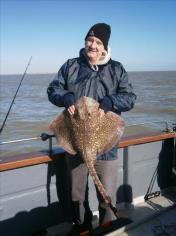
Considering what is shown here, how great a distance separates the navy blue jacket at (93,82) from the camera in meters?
3.01

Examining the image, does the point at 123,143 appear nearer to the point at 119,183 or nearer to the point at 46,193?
the point at 119,183

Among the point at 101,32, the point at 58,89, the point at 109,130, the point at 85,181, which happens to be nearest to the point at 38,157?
the point at 85,181

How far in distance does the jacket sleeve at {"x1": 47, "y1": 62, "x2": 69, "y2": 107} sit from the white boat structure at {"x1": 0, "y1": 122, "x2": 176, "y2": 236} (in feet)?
2.54

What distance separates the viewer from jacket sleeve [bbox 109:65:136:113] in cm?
292

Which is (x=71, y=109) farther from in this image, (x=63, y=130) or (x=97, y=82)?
(x=97, y=82)

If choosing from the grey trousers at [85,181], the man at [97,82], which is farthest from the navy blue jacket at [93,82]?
the grey trousers at [85,181]

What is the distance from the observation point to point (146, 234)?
2947mm

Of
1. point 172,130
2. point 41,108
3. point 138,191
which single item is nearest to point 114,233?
point 138,191

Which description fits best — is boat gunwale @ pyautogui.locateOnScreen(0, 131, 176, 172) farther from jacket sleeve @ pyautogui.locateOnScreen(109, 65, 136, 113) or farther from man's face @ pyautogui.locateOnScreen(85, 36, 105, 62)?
man's face @ pyautogui.locateOnScreen(85, 36, 105, 62)

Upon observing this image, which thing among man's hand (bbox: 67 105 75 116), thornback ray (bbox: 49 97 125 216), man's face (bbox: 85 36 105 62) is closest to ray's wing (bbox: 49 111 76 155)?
thornback ray (bbox: 49 97 125 216)

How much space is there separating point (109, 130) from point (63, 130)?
0.40m

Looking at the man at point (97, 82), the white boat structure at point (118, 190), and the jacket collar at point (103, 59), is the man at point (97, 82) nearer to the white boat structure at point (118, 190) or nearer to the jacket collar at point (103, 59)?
the jacket collar at point (103, 59)

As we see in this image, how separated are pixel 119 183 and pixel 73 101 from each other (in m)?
1.76

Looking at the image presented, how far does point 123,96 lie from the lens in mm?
2979
